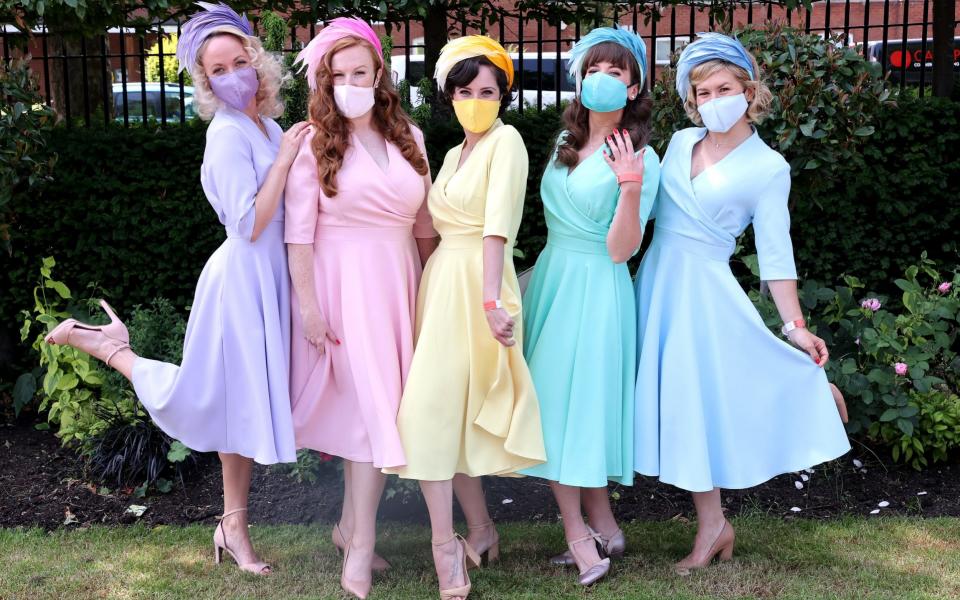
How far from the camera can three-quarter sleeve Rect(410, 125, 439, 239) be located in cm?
370

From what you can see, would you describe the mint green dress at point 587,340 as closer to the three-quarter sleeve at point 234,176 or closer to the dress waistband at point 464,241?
the dress waistband at point 464,241

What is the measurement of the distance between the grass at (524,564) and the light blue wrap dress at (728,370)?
1.47 ft

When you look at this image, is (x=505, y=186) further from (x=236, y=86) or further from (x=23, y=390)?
(x=23, y=390)

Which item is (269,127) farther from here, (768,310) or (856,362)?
(856,362)

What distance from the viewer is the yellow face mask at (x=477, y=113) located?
137 inches

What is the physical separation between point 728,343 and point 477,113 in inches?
48.3

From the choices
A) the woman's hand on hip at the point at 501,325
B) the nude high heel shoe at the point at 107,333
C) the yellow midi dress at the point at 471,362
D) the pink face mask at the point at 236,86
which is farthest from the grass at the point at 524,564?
the pink face mask at the point at 236,86

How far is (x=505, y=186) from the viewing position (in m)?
3.43

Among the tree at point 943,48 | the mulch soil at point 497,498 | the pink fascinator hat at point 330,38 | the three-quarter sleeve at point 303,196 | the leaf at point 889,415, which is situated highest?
the tree at point 943,48

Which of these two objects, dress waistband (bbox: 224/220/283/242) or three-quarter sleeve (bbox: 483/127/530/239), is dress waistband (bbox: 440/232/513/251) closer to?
three-quarter sleeve (bbox: 483/127/530/239)

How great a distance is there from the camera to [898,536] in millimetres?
4191

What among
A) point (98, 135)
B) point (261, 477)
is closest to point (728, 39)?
point (261, 477)

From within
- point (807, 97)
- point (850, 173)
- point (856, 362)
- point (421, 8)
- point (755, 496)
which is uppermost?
point (421, 8)

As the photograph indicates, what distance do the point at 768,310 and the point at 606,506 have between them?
4.94 feet
